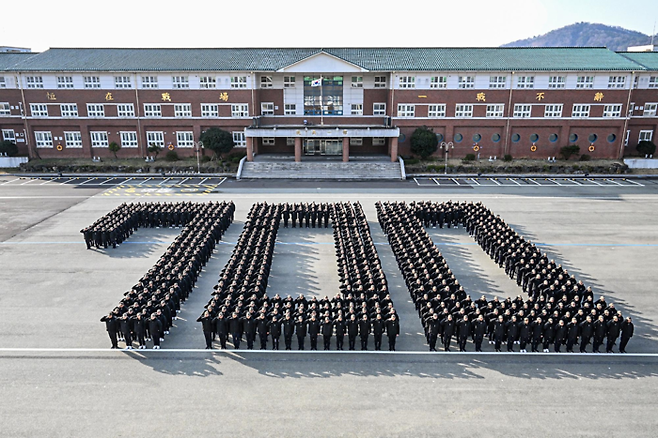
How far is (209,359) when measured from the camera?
1366 cm

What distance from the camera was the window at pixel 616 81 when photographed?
4431cm

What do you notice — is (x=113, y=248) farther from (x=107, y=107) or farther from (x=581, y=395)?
(x=107, y=107)

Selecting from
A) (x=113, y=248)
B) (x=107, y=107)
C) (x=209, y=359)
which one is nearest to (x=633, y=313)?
(x=209, y=359)

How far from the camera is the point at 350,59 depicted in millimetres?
46750

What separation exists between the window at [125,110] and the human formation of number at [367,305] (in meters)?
28.9

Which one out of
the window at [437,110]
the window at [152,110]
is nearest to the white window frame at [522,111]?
the window at [437,110]

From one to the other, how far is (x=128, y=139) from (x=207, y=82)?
9.38 meters

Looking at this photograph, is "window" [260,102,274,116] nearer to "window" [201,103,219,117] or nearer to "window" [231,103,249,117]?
"window" [231,103,249,117]

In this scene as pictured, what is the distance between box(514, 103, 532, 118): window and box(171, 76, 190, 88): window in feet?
98.7

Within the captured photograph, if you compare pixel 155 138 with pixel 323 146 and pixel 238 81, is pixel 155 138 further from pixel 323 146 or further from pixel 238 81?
pixel 323 146

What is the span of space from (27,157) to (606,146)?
177 ft

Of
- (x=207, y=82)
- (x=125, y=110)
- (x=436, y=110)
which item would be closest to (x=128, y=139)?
(x=125, y=110)

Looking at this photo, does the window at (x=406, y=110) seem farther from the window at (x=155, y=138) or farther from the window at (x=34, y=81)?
the window at (x=34, y=81)

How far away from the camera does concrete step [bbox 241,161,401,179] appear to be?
41.1 m
